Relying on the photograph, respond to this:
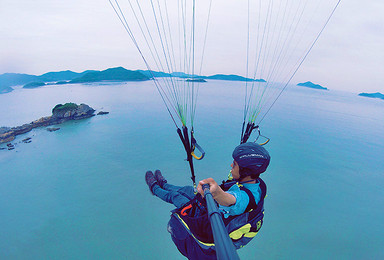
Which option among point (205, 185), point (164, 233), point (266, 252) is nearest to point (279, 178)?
point (266, 252)

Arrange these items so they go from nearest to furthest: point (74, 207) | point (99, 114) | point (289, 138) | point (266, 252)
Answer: point (266, 252), point (74, 207), point (289, 138), point (99, 114)

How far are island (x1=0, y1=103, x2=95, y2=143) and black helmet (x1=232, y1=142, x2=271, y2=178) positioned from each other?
24088 mm

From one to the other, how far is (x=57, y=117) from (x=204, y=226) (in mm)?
29326

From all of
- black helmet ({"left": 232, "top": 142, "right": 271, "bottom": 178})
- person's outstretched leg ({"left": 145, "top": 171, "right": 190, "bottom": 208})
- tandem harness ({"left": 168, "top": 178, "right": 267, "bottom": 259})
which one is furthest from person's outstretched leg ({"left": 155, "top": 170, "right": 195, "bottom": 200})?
black helmet ({"left": 232, "top": 142, "right": 271, "bottom": 178})

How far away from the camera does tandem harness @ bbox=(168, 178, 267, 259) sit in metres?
1.65

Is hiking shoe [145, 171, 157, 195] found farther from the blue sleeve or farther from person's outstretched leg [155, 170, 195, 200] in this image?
the blue sleeve

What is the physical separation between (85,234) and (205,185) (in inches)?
342

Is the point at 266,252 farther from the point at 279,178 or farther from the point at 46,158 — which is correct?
the point at 46,158

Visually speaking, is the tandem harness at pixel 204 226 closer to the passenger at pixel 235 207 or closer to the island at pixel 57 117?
A: the passenger at pixel 235 207

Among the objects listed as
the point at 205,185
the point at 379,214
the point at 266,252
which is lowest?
the point at 379,214

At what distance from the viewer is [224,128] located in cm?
2180

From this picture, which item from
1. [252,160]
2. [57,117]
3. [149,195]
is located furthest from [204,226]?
[57,117]

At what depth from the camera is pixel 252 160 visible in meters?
1.59

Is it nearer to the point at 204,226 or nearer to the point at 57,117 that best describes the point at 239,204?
the point at 204,226
